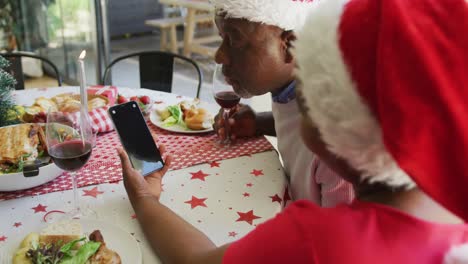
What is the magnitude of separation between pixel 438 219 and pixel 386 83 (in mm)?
242

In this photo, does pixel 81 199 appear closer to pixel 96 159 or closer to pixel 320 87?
pixel 96 159

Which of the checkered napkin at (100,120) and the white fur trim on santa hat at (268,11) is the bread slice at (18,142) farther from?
the white fur trim on santa hat at (268,11)

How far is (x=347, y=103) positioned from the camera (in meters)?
0.63

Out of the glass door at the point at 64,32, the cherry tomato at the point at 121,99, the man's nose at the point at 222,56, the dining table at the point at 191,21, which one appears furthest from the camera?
the dining table at the point at 191,21

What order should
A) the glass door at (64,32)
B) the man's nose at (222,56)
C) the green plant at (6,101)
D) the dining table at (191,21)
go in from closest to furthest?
the man's nose at (222,56)
the green plant at (6,101)
the glass door at (64,32)
the dining table at (191,21)

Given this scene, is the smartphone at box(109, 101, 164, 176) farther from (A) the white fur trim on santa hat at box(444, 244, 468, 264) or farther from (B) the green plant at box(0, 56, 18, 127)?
(A) the white fur trim on santa hat at box(444, 244, 468, 264)

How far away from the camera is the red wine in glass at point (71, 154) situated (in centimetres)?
108

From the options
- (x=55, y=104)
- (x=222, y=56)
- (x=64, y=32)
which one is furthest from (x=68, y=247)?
(x=64, y=32)

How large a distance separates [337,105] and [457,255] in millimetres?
268

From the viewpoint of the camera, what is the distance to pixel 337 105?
0.64 metres

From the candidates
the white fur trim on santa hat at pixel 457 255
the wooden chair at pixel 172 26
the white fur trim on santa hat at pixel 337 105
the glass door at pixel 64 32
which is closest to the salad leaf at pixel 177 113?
the white fur trim on santa hat at pixel 337 105

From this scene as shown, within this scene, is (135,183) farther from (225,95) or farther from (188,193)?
(225,95)

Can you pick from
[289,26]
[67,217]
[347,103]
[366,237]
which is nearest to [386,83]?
[347,103]

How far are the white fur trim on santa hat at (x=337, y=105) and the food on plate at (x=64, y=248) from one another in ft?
1.71
